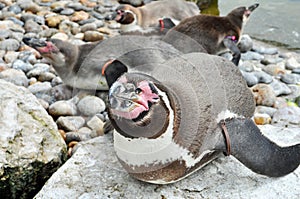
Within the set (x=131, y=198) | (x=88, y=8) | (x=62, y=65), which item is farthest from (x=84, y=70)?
(x=88, y=8)

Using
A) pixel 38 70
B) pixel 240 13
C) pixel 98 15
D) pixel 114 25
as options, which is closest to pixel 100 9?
pixel 98 15

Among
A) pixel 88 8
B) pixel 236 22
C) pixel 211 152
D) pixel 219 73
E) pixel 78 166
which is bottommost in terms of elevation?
pixel 88 8

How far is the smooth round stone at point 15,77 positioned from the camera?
3.76 m

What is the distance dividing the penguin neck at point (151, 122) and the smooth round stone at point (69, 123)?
140 cm

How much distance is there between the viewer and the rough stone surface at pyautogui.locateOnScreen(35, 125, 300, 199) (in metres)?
2.13

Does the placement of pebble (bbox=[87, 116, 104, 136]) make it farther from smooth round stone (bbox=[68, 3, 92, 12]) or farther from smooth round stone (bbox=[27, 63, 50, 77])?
smooth round stone (bbox=[68, 3, 92, 12])

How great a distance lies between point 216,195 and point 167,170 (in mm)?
288

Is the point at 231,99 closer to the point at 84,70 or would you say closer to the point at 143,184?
the point at 143,184

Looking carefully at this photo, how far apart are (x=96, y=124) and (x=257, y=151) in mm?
1317

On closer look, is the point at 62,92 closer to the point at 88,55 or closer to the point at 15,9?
the point at 88,55

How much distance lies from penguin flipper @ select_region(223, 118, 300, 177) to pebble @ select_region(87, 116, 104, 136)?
1145 millimetres

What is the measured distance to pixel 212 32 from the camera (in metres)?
4.23

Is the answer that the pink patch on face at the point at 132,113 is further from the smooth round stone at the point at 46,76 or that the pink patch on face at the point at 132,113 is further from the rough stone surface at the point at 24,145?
the smooth round stone at the point at 46,76

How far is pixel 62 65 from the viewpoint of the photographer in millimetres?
3721
